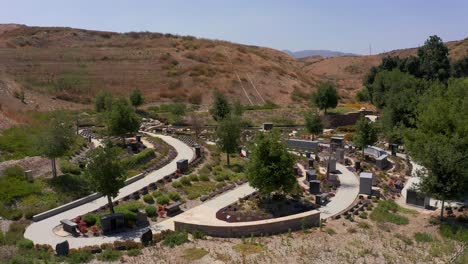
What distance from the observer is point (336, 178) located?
30312mm

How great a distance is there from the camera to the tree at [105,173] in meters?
22.7

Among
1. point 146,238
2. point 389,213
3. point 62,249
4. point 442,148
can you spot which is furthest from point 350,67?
point 62,249

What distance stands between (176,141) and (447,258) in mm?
28945

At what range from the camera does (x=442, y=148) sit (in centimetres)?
2369

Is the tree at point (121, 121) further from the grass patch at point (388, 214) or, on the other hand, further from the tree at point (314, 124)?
the grass patch at point (388, 214)

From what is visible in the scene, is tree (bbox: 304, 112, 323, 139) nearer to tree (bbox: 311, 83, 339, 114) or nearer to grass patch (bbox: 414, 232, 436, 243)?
tree (bbox: 311, 83, 339, 114)

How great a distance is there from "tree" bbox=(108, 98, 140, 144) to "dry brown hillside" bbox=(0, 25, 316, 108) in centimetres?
2737

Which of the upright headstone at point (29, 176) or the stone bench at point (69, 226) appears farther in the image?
the upright headstone at point (29, 176)

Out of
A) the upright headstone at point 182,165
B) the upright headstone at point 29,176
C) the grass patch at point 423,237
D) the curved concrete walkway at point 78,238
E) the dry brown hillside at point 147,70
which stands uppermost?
the dry brown hillside at point 147,70

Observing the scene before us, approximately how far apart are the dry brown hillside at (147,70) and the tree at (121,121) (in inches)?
1078

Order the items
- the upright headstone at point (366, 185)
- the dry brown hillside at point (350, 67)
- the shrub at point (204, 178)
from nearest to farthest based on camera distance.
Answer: the upright headstone at point (366, 185)
the shrub at point (204, 178)
the dry brown hillside at point (350, 67)

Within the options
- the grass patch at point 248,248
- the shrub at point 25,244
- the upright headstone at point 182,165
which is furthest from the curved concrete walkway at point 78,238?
the grass patch at point 248,248

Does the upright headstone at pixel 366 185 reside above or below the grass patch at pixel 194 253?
above

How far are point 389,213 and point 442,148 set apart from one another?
4.65m
